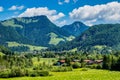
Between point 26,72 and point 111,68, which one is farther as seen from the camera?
point 111,68

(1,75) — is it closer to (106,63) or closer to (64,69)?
(64,69)

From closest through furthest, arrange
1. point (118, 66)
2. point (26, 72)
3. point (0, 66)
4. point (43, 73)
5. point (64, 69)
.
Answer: point (43, 73) < point (26, 72) < point (118, 66) < point (64, 69) < point (0, 66)

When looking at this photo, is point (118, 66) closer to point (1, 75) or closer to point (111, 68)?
point (111, 68)

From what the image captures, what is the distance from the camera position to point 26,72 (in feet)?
396

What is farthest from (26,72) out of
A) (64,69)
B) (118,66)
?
(118,66)

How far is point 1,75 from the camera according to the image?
119562 millimetres

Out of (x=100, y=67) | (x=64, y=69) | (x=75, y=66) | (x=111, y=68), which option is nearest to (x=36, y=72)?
(x=64, y=69)

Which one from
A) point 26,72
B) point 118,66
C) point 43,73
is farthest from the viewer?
point 118,66

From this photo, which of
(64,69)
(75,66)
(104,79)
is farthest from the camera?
(75,66)

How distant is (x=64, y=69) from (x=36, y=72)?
38380mm

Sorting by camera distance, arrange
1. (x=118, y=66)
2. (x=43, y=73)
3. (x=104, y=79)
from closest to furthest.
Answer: (x=104, y=79), (x=43, y=73), (x=118, y=66)

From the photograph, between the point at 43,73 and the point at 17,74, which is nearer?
the point at 43,73

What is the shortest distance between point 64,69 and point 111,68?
947 inches

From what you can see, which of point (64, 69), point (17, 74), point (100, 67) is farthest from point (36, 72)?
point (100, 67)
